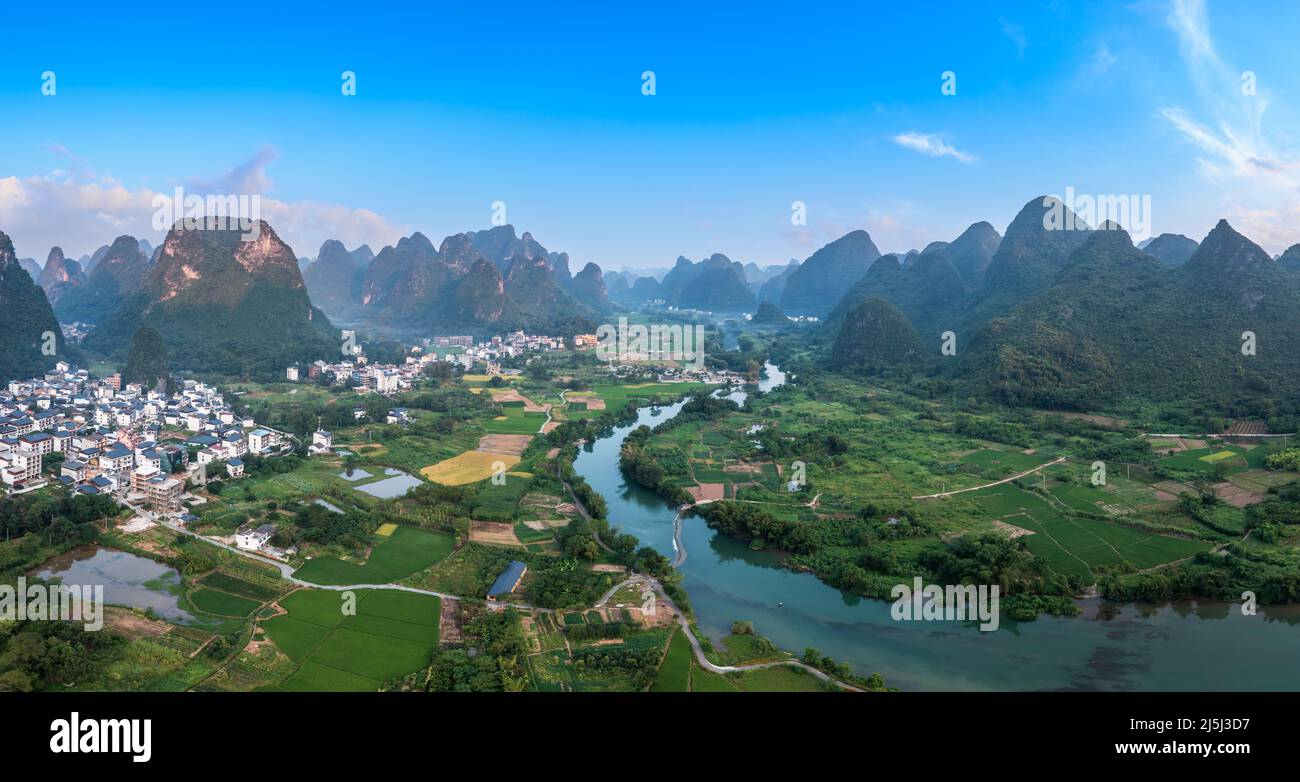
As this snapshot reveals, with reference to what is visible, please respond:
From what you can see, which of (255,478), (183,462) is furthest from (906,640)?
(183,462)

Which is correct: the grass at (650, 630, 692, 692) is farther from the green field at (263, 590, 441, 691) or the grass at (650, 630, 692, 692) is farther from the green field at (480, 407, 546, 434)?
the green field at (480, 407, 546, 434)

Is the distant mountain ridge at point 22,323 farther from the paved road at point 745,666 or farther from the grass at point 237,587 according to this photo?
the paved road at point 745,666

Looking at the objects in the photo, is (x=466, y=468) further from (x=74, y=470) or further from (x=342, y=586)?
(x=74, y=470)

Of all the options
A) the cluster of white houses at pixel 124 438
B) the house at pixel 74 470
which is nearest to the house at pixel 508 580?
the cluster of white houses at pixel 124 438

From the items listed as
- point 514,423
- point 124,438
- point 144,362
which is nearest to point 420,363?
point 144,362

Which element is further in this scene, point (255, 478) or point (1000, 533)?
point (255, 478)

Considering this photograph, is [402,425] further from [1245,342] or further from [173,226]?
[1245,342]
